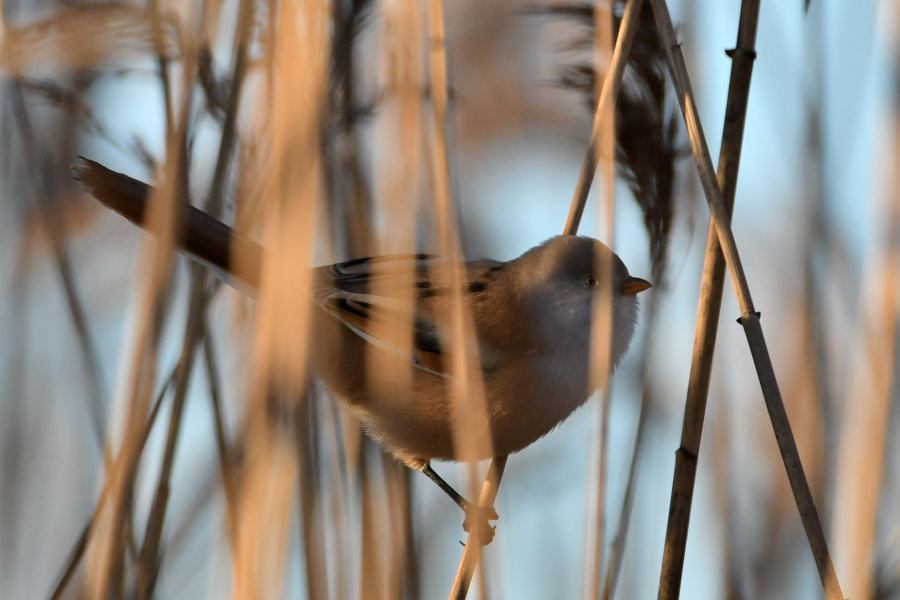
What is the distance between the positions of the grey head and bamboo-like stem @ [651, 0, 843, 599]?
436mm

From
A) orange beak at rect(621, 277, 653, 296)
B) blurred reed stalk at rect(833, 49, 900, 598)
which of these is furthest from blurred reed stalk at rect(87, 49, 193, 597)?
blurred reed stalk at rect(833, 49, 900, 598)

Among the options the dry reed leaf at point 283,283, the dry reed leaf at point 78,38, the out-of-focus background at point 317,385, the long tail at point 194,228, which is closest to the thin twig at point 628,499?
the out-of-focus background at point 317,385

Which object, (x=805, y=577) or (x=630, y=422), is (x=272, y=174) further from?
(x=805, y=577)

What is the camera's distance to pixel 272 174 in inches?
56.1

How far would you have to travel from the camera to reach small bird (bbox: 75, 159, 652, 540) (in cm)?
183

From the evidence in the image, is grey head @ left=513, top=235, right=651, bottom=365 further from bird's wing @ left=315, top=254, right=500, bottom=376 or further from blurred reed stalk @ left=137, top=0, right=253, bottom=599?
blurred reed stalk @ left=137, top=0, right=253, bottom=599

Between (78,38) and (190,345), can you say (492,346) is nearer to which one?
(190,345)

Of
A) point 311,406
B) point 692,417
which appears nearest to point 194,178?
point 311,406

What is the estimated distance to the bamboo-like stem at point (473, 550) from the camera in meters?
1.36

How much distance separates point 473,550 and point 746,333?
0.51 m

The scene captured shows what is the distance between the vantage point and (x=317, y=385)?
167 cm

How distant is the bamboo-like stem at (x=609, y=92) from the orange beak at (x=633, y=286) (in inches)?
12.8

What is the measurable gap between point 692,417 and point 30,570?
107 centimetres

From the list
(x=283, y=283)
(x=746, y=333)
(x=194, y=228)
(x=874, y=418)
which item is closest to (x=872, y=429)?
(x=874, y=418)
